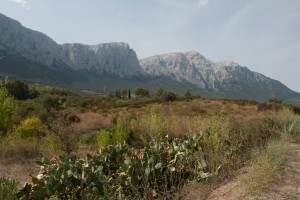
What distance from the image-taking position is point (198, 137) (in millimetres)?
7746

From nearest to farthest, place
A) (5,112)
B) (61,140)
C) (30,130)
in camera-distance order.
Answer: (61,140) → (5,112) → (30,130)

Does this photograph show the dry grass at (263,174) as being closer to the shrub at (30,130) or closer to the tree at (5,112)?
the shrub at (30,130)

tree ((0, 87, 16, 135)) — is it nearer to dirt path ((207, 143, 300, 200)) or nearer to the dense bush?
the dense bush

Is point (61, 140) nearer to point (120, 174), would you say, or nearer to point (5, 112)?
point (120, 174)

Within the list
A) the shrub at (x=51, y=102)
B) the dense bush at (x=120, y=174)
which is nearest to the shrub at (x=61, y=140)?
the dense bush at (x=120, y=174)

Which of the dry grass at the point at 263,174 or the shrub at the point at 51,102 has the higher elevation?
the dry grass at the point at 263,174

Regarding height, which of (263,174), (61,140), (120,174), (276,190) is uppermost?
(263,174)

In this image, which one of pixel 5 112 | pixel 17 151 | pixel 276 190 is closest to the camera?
pixel 276 190

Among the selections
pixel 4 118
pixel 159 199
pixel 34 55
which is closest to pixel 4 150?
pixel 4 118

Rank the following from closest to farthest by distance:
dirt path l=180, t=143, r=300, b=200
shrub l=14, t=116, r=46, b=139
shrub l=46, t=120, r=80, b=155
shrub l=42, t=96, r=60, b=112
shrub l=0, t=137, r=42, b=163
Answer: dirt path l=180, t=143, r=300, b=200 < shrub l=46, t=120, r=80, b=155 < shrub l=0, t=137, r=42, b=163 < shrub l=14, t=116, r=46, b=139 < shrub l=42, t=96, r=60, b=112

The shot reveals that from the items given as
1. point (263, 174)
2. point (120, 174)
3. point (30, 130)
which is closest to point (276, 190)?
point (263, 174)

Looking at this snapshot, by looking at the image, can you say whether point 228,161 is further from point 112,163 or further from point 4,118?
point 4,118

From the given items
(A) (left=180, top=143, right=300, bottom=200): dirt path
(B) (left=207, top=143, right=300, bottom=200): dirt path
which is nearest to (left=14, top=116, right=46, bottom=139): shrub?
(A) (left=180, top=143, right=300, bottom=200): dirt path

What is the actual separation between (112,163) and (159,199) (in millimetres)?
1962
